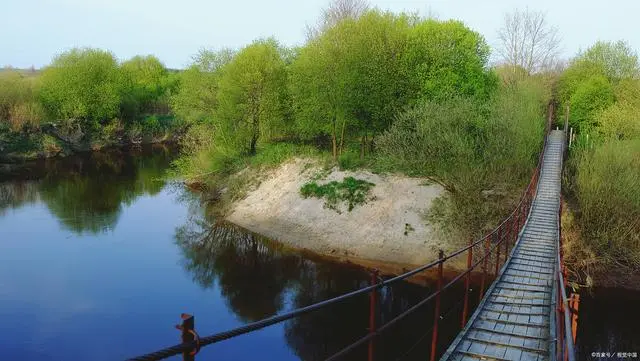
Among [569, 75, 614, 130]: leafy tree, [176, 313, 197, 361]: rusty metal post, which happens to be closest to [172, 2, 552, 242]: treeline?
[569, 75, 614, 130]: leafy tree

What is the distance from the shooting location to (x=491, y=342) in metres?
8.74

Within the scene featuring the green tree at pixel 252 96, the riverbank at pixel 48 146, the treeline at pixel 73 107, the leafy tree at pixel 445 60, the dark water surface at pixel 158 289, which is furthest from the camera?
the treeline at pixel 73 107

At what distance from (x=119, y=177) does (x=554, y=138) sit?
3639 centimetres

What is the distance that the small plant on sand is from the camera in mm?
27516

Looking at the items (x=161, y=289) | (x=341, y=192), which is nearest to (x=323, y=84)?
(x=341, y=192)

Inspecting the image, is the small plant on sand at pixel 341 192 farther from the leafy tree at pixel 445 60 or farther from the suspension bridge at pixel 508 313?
the suspension bridge at pixel 508 313

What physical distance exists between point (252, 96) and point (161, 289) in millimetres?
20643

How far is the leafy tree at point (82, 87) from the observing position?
54594mm

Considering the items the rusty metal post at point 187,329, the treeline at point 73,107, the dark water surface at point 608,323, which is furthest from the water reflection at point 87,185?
the rusty metal post at point 187,329

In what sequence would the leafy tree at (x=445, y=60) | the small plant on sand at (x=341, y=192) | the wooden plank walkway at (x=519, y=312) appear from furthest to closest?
1. the leafy tree at (x=445, y=60)
2. the small plant on sand at (x=341, y=192)
3. the wooden plank walkway at (x=519, y=312)

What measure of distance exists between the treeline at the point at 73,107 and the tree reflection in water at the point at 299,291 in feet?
104

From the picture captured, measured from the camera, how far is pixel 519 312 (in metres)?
10.1

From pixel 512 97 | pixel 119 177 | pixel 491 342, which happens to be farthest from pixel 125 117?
pixel 491 342

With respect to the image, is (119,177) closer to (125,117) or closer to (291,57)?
(291,57)
